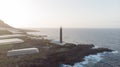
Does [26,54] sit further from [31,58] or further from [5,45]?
[5,45]

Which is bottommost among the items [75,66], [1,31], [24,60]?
[75,66]

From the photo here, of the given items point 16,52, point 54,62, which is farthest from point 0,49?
point 54,62

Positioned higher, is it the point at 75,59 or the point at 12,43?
the point at 12,43

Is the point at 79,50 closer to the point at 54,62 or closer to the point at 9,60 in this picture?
the point at 54,62

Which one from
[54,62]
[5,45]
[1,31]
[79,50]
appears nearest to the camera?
[54,62]

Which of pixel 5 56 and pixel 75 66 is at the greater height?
pixel 5 56

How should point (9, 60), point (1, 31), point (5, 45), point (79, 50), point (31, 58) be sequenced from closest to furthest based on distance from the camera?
point (9, 60) → point (31, 58) → point (5, 45) → point (79, 50) → point (1, 31)

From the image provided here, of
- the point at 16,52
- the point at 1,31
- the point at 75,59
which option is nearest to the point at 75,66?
the point at 75,59

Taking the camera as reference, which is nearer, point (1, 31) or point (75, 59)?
point (75, 59)

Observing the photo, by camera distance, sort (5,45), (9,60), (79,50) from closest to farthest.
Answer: (9,60)
(5,45)
(79,50)
